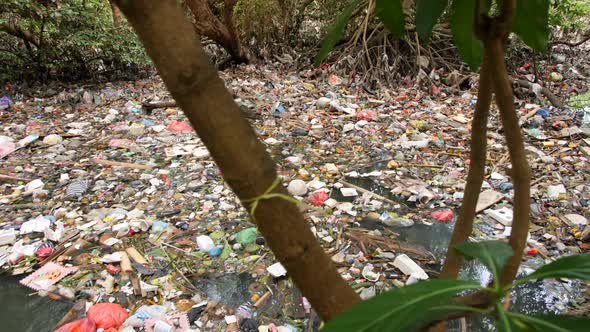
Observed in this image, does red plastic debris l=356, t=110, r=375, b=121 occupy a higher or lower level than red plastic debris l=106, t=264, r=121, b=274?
higher

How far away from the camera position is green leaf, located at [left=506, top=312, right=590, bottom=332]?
1.20 ft

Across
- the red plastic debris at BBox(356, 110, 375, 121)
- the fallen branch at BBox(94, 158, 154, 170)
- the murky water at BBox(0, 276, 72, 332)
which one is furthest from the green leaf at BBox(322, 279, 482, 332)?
the red plastic debris at BBox(356, 110, 375, 121)

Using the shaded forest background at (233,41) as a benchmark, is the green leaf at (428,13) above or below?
above

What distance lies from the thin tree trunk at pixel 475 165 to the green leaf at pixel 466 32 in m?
0.08

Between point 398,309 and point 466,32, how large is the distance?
0.41 m

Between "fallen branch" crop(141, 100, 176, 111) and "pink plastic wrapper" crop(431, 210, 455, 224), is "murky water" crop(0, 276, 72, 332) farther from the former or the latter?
"fallen branch" crop(141, 100, 176, 111)

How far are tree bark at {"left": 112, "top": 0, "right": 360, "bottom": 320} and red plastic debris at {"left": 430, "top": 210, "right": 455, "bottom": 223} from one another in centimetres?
172

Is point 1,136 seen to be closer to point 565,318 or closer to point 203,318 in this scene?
point 203,318

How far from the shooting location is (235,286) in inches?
65.2

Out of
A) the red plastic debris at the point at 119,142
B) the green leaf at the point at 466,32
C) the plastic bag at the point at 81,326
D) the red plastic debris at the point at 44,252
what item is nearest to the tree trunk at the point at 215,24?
the red plastic debris at the point at 119,142

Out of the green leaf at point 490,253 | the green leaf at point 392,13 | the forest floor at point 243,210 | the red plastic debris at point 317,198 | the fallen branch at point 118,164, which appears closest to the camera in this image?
the green leaf at point 490,253

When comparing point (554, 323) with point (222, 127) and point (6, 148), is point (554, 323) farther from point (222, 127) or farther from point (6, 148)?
point (6, 148)

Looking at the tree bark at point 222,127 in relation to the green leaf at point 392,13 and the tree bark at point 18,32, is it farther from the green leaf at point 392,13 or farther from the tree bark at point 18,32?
the tree bark at point 18,32

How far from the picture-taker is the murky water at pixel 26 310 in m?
1.51
